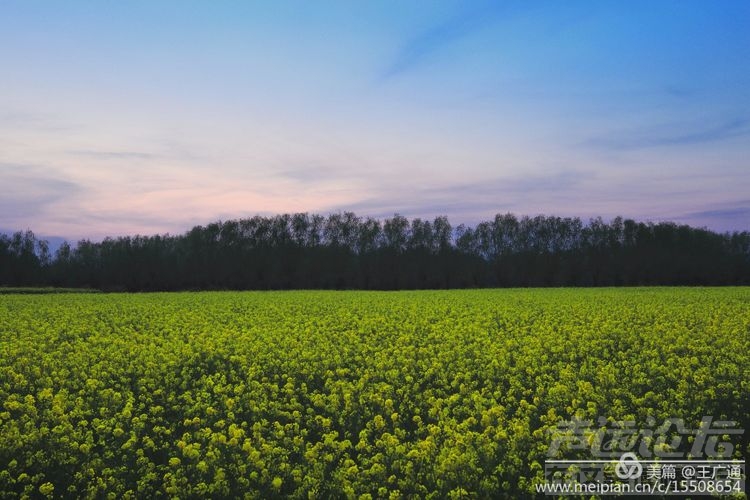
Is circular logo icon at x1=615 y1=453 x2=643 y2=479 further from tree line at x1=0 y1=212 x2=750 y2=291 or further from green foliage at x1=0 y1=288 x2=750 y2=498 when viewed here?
tree line at x1=0 y1=212 x2=750 y2=291

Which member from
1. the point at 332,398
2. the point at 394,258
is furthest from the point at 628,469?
the point at 394,258

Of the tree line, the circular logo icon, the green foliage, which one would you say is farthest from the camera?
the tree line

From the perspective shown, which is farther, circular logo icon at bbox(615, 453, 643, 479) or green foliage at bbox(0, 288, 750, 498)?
green foliage at bbox(0, 288, 750, 498)

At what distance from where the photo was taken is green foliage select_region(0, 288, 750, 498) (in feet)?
28.1

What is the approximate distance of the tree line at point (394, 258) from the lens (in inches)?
3061

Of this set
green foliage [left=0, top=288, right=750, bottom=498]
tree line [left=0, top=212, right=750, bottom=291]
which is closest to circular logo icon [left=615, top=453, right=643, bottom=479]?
green foliage [left=0, top=288, right=750, bottom=498]

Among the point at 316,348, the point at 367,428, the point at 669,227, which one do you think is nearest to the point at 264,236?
the point at 669,227

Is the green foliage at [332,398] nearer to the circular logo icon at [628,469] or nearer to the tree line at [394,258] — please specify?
the circular logo icon at [628,469]

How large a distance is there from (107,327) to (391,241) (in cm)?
6471

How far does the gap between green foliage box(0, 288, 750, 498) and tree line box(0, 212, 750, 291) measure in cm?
5575

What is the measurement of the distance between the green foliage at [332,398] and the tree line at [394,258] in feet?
183

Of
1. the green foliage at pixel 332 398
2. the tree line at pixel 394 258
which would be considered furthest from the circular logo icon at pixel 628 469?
the tree line at pixel 394 258

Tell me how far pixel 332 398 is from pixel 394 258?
7068cm

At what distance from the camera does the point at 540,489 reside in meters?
7.91
